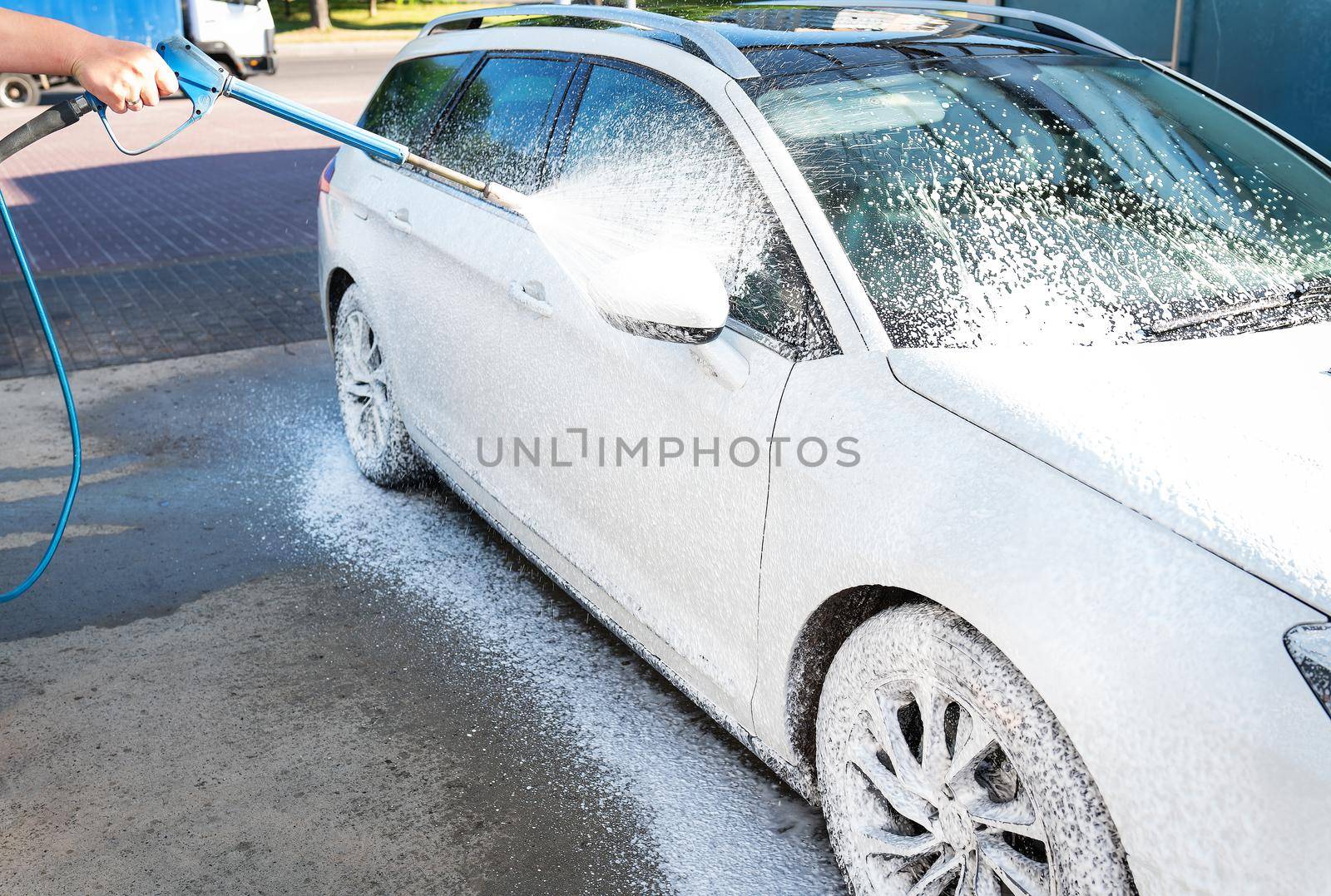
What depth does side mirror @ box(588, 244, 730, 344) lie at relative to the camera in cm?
269

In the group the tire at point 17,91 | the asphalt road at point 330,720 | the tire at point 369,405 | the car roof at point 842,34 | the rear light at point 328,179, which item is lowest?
the tire at point 17,91

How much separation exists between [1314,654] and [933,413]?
2.69 ft

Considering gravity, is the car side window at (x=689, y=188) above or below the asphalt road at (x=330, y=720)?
above

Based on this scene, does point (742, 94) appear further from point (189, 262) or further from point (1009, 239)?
point (189, 262)

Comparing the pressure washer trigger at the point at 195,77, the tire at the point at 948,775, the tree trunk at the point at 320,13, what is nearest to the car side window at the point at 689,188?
the tire at the point at 948,775

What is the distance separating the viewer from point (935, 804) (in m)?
2.38

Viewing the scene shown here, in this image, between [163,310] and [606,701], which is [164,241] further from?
[606,701]

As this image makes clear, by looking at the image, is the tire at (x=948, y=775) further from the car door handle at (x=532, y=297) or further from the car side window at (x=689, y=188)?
the car door handle at (x=532, y=297)

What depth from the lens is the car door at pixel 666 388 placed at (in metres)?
2.79

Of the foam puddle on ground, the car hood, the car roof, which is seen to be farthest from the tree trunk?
the car hood

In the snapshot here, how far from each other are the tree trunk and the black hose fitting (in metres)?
29.8

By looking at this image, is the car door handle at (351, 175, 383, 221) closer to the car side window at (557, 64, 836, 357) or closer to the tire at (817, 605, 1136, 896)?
the car side window at (557, 64, 836, 357)

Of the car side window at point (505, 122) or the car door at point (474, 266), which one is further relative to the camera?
the car side window at point (505, 122)

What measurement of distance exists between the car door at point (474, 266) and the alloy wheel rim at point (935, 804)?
147 centimetres
